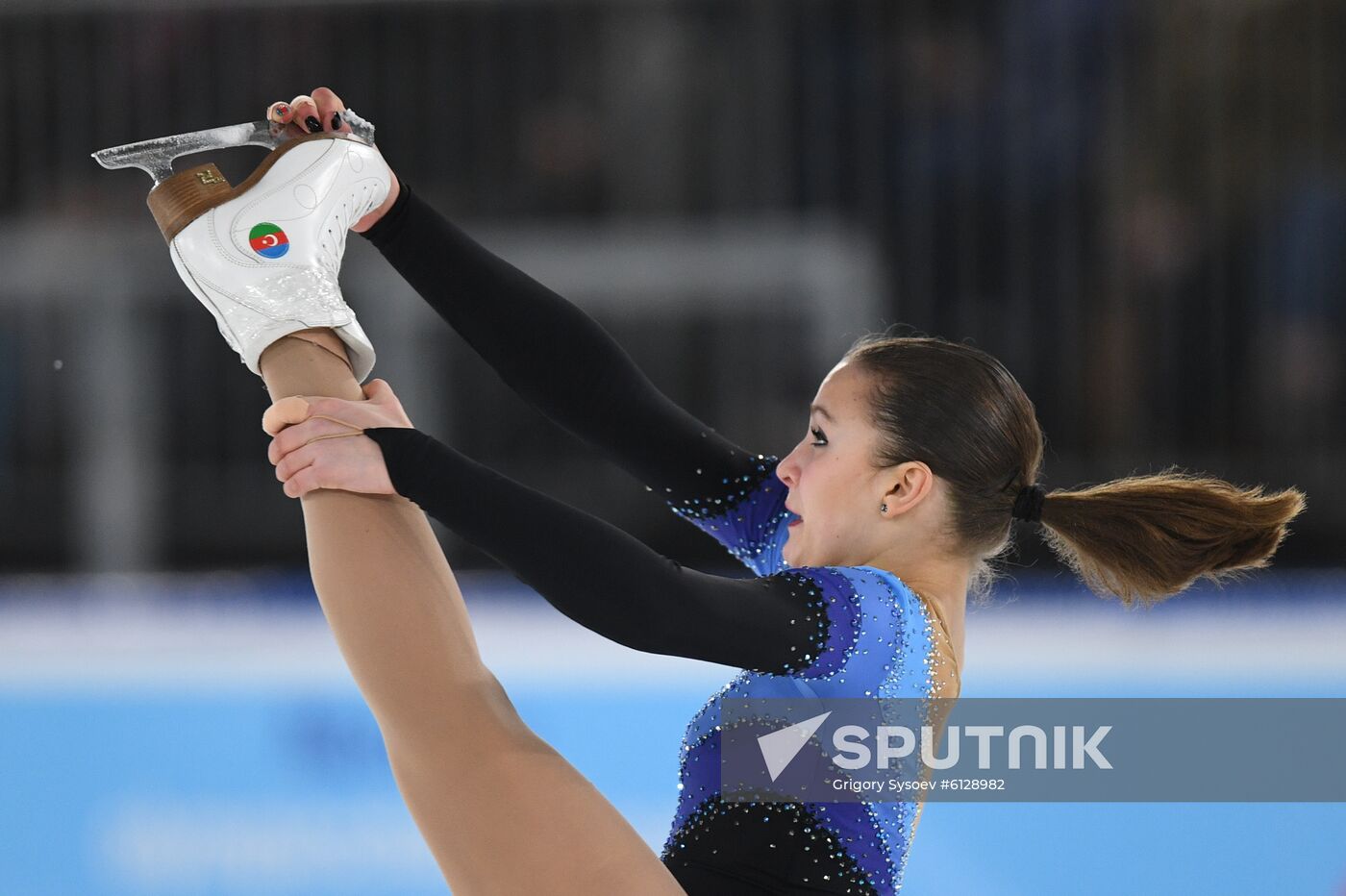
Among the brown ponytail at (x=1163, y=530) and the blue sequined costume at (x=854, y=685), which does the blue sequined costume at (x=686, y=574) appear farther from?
the brown ponytail at (x=1163, y=530)

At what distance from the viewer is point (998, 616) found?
3471 mm

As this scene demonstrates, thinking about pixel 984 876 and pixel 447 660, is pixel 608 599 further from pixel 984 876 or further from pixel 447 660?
pixel 984 876

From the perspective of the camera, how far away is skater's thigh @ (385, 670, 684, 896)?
138 cm

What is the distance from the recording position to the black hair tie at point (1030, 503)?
4.97ft

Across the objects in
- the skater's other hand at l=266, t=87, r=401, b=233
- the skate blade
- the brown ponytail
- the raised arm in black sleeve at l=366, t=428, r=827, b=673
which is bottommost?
the raised arm in black sleeve at l=366, t=428, r=827, b=673

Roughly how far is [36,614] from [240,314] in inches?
106

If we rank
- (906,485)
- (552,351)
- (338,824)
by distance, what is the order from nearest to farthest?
(906,485)
(552,351)
(338,824)

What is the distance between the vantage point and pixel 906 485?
1466 millimetres

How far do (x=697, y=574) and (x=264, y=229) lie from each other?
598 millimetres

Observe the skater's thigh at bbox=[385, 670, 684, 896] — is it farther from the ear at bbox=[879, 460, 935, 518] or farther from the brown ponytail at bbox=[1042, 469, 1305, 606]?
the brown ponytail at bbox=[1042, 469, 1305, 606]

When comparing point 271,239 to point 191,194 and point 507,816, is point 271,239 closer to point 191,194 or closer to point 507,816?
point 191,194

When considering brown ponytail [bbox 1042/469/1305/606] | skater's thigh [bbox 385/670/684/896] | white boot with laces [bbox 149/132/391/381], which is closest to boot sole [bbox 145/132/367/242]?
white boot with laces [bbox 149/132/391/381]

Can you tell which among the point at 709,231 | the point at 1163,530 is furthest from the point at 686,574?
the point at 709,231

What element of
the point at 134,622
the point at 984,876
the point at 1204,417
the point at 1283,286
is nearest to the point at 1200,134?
the point at 1283,286
